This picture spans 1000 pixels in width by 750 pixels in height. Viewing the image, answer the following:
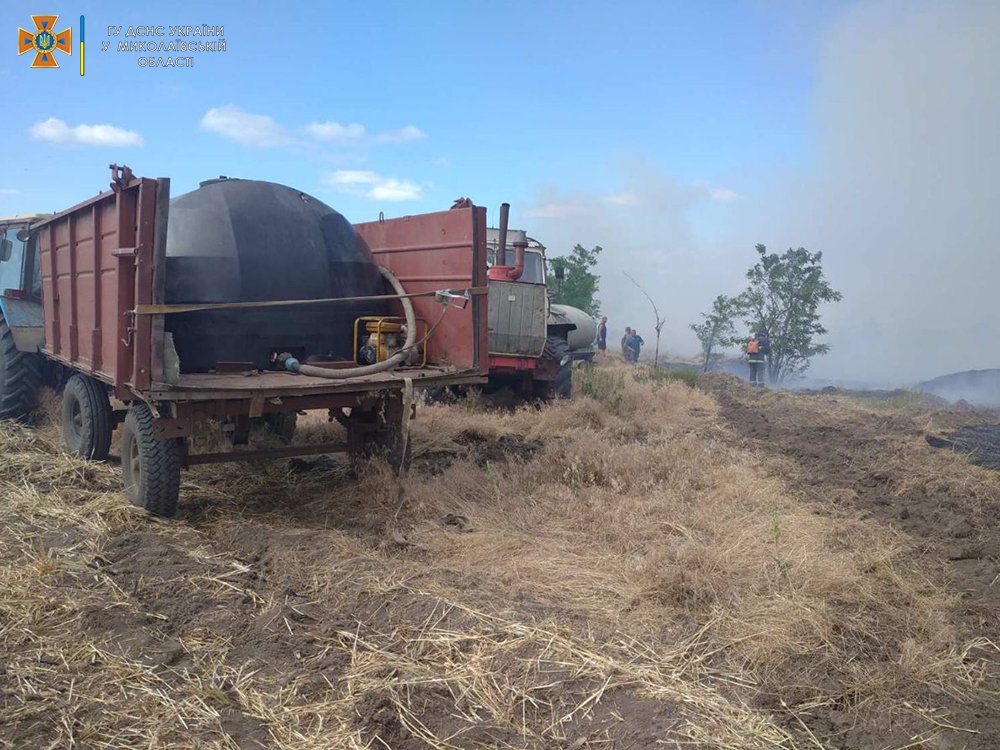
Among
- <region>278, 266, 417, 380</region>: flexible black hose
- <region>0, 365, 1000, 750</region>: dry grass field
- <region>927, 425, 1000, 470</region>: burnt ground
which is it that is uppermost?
<region>278, 266, 417, 380</region>: flexible black hose

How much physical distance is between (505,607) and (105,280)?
3.87 m

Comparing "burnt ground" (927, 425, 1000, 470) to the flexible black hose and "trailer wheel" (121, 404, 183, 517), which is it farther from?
"trailer wheel" (121, 404, 183, 517)

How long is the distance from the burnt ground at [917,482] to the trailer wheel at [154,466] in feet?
14.8

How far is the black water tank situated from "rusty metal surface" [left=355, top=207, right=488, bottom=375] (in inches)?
22.9

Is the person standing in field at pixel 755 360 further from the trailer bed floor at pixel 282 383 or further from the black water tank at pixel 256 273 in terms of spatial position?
the black water tank at pixel 256 273

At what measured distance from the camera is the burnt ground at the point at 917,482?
4.12 meters

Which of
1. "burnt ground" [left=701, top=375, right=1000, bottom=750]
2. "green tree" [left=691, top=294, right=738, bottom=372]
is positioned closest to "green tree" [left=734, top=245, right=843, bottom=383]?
"green tree" [left=691, top=294, right=738, bottom=372]

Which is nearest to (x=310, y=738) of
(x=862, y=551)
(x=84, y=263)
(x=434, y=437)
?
(x=862, y=551)

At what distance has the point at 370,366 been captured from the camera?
614 cm

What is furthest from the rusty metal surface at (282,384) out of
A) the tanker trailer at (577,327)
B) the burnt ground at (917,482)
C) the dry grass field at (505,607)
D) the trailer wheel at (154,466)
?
the tanker trailer at (577,327)

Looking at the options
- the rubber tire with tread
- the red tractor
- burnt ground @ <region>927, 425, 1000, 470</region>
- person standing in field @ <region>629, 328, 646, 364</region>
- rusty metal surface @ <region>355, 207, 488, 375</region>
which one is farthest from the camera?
person standing in field @ <region>629, 328, 646, 364</region>

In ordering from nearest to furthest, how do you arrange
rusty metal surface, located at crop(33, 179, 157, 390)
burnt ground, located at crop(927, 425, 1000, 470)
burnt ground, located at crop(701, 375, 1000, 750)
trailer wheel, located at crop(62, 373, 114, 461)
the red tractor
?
1. burnt ground, located at crop(701, 375, 1000, 750)
2. rusty metal surface, located at crop(33, 179, 157, 390)
3. trailer wheel, located at crop(62, 373, 114, 461)
4. burnt ground, located at crop(927, 425, 1000, 470)
5. the red tractor

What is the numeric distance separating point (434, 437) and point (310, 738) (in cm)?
605

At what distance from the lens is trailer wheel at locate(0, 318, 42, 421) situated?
28.8 ft
